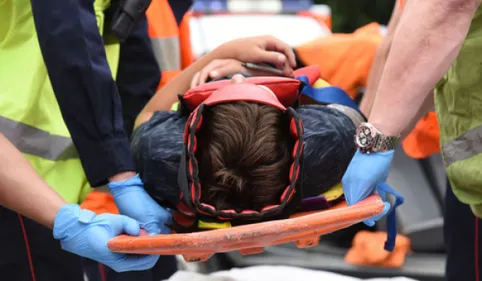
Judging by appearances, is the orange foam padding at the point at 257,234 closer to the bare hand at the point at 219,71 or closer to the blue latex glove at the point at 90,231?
the blue latex glove at the point at 90,231

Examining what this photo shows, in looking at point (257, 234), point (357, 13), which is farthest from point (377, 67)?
point (357, 13)

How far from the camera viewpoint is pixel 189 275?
169 centimetres

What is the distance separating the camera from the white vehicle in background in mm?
3332

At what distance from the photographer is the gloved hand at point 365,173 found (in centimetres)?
130

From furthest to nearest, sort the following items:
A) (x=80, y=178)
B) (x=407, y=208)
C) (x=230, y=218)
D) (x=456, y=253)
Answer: (x=407, y=208) → (x=456, y=253) → (x=80, y=178) → (x=230, y=218)

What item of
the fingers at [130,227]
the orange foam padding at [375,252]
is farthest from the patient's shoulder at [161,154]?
the orange foam padding at [375,252]

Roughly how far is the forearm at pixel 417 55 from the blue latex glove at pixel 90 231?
20.2 inches

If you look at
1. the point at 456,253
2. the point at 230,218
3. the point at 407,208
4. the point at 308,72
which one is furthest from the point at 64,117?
the point at 407,208

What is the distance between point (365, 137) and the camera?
130cm

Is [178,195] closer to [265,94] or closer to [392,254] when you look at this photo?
[265,94]

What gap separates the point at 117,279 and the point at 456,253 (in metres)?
0.85

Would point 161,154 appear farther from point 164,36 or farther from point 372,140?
point 164,36

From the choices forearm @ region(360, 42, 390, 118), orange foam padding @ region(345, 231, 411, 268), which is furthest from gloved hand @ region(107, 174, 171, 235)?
orange foam padding @ region(345, 231, 411, 268)

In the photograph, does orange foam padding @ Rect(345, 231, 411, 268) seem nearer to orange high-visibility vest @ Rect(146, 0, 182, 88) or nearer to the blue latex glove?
orange high-visibility vest @ Rect(146, 0, 182, 88)
